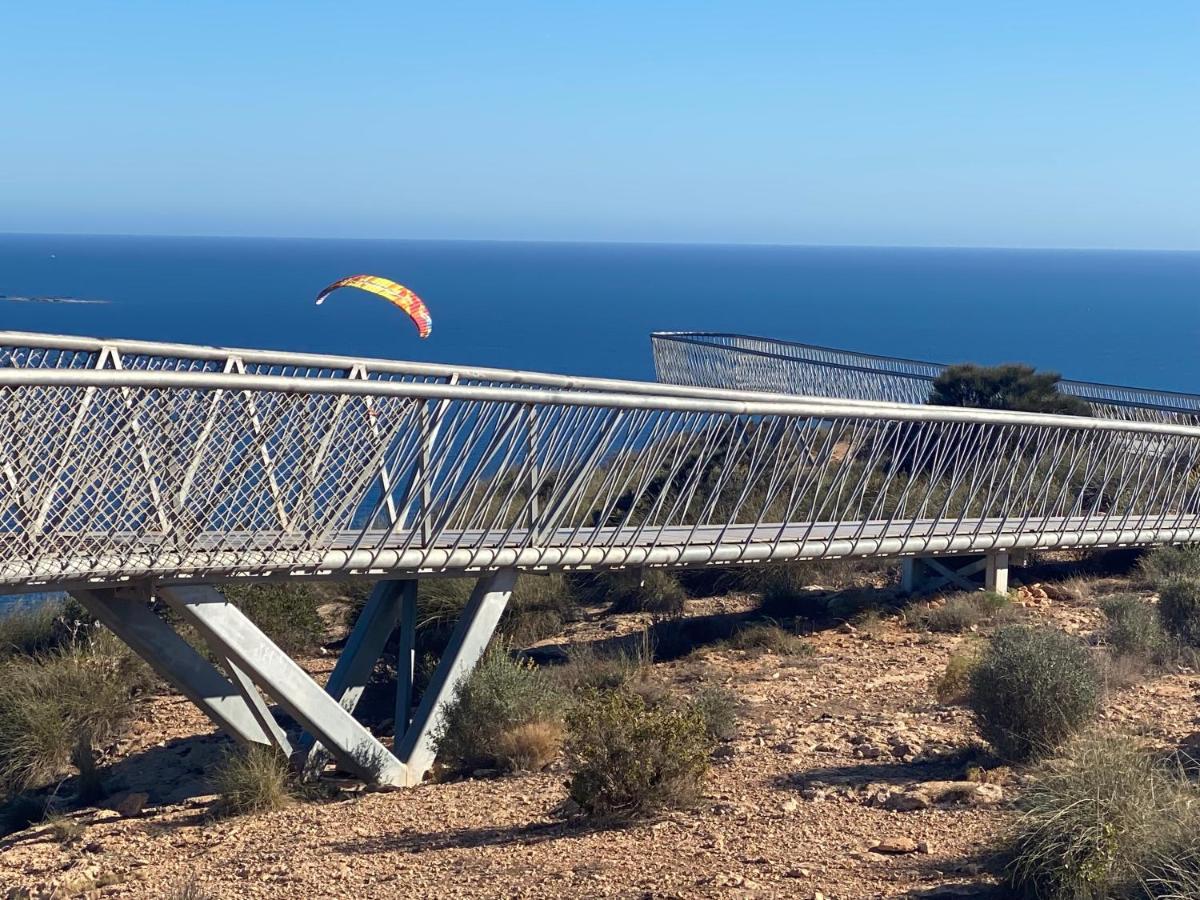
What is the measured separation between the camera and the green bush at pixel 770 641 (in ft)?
36.9

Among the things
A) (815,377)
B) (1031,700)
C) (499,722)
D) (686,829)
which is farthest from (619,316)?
(686,829)

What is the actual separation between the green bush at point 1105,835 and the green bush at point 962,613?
538cm

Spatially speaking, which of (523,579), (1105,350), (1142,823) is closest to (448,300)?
(1105,350)

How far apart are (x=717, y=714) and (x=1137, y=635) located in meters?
3.09

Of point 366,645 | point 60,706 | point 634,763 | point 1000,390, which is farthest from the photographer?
point 1000,390

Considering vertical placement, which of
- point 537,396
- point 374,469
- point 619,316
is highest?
point 537,396

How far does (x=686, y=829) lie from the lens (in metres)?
7.05

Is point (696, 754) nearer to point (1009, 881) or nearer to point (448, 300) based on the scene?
point (1009, 881)

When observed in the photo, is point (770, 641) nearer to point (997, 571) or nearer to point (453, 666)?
point (997, 571)

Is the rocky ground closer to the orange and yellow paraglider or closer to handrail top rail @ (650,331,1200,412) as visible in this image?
the orange and yellow paraglider

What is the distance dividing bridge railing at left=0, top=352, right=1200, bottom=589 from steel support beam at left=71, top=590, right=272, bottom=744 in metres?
0.34

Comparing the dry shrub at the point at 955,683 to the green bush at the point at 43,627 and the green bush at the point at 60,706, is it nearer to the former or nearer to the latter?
the green bush at the point at 60,706

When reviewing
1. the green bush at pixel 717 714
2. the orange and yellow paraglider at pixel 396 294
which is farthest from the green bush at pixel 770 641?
the orange and yellow paraglider at pixel 396 294

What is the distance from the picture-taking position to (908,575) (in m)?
12.8
